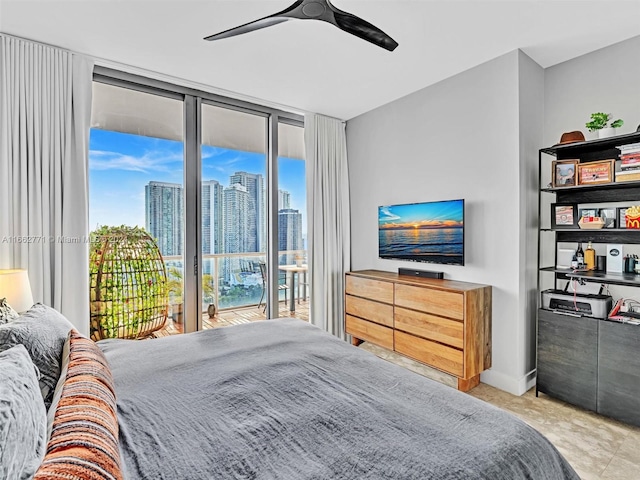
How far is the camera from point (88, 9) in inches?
90.7

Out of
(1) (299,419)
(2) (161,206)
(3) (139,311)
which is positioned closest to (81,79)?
(2) (161,206)

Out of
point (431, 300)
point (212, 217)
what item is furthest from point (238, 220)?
point (431, 300)

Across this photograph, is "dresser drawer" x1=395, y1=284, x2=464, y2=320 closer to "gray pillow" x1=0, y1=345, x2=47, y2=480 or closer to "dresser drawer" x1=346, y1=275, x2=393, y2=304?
"dresser drawer" x1=346, y1=275, x2=393, y2=304

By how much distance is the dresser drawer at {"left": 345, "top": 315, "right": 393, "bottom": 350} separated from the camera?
353 centimetres

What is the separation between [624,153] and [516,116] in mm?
764

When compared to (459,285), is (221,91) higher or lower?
higher

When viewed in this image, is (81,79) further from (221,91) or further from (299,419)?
(299,419)

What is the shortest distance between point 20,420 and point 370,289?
3154 millimetres

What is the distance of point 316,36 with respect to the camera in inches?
104

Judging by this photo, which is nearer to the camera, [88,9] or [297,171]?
[88,9]

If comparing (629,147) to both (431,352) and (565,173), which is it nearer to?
(565,173)

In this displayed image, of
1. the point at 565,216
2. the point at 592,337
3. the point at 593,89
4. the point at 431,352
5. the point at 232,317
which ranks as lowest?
the point at 431,352

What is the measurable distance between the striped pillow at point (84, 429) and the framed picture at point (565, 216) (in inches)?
123

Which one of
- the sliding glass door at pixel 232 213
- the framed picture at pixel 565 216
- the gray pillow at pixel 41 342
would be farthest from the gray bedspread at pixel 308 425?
the framed picture at pixel 565 216
